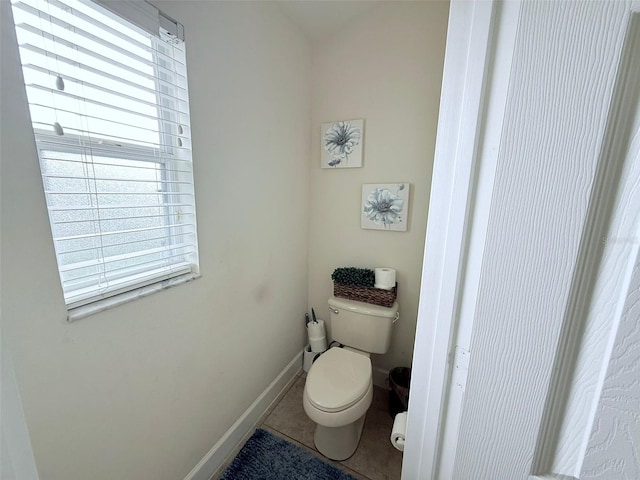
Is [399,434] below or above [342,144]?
below

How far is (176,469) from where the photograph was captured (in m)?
1.06

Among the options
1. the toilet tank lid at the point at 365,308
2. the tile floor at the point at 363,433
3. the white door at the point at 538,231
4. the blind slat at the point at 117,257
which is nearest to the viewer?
the white door at the point at 538,231

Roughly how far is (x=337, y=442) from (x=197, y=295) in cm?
110

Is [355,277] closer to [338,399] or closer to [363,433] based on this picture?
[338,399]

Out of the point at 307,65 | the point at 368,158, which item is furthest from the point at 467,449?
the point at 307,65

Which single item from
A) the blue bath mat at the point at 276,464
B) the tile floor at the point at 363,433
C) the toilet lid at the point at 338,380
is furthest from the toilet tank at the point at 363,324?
the blue bath mat at the point at 276,464

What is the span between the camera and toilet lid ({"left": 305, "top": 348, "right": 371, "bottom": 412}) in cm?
121

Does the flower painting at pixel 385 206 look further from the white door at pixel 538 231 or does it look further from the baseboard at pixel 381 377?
the white door at pixel 538 231

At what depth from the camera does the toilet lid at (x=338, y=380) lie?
1.21 meters

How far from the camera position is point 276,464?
4.18 feet

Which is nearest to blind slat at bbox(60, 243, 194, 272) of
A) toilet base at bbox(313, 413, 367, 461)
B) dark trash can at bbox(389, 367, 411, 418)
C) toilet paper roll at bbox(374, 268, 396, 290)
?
toilet paper roll at bbox(374, 268, 396, 290)

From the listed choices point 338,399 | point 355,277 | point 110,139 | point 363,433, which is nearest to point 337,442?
point 363,433

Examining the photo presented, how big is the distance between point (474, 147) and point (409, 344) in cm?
163

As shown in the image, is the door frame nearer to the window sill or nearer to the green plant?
the window sill
